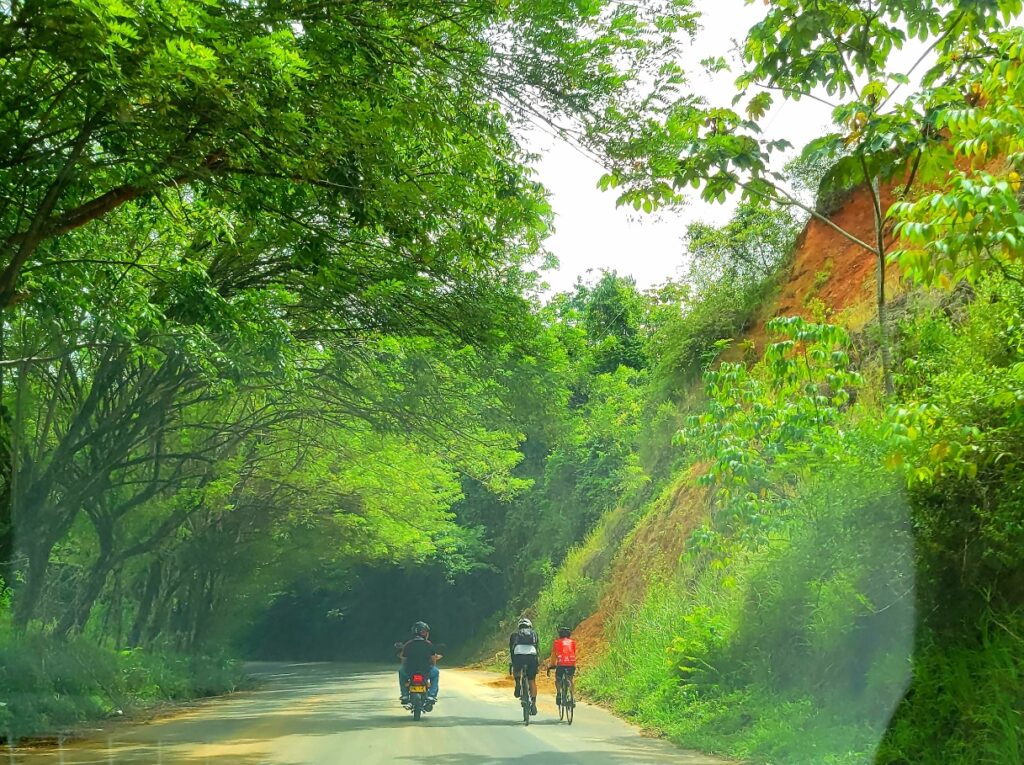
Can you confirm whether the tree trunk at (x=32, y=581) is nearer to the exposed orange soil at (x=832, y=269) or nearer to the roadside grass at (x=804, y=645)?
the roadside grass at (x=804, y=645)

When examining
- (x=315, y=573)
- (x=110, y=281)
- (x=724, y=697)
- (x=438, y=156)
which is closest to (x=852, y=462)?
(x=724, y=697)

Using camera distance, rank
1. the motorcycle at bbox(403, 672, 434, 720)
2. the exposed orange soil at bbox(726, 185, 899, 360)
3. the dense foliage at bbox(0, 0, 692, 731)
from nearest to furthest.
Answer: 1. the dense foliage at bbox(0, 0, 692, 731)
2. the motorcycle at bbox(403, 672, 434, 720)
3. the exposed orange soil at bbox(726, 185, 899, 360)

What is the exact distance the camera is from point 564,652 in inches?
641

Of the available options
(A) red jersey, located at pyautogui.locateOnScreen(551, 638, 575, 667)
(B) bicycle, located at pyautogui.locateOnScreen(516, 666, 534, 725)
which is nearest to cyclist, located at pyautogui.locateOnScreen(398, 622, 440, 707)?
(B) bicycle, located at pyautogui.locateOnScreen(516, 666, 534, 725)

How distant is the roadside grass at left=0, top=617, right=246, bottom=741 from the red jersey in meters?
7.84

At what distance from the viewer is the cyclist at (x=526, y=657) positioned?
15672mm

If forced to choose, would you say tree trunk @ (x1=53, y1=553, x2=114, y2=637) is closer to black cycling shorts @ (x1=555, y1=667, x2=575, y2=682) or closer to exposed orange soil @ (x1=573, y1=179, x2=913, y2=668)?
black cycling shorts @ (x1=555, y1=667, x2=575, y2=682)

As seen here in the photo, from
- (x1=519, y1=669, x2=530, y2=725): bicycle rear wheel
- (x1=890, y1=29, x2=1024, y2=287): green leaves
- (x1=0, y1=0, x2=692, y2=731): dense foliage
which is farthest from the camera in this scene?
(x1=519, y1=669, x2=530, y2=725): bicycle rear wheel

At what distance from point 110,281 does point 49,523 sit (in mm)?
9418

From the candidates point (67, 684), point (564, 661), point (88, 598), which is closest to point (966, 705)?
point (564, 661)

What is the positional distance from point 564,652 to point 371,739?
4.37 meters

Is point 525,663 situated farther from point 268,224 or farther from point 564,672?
point 268,224

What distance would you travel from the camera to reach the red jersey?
16.0 meters

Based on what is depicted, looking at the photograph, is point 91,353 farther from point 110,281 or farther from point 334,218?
point 334,218
